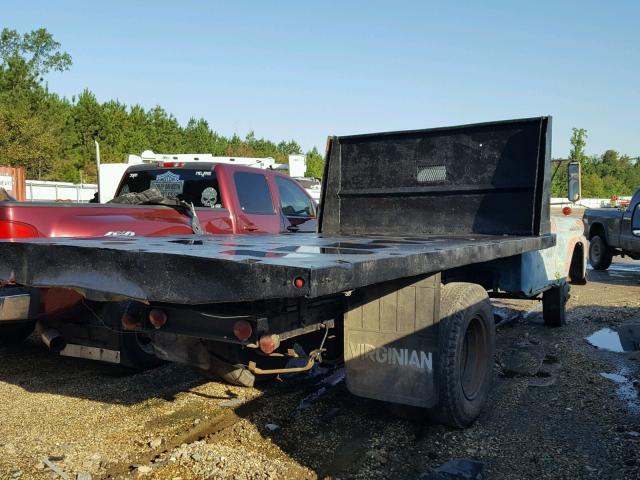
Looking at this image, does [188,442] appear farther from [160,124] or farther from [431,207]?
[160,124]

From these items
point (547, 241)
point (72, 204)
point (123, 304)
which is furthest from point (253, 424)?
point (547, 241)

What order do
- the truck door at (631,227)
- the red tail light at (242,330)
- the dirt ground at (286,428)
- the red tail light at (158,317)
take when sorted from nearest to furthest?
the red tail light at (242,330), the red tail light at (158,317), the dirt ground at (286,428), the truck door at (631,227)

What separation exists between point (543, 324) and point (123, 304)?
595cm

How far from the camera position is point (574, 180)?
650 centimetres

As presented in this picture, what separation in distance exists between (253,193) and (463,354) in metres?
3.48

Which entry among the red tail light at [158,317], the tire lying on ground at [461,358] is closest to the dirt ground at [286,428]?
the tire lying on ground at [461,358]

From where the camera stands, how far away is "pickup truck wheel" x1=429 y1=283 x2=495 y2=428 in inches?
143

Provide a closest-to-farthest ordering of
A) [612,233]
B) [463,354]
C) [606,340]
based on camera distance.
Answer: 1. [463,354]
2. [606,340]
3. [612,233]

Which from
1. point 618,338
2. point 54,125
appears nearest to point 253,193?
point 618,338

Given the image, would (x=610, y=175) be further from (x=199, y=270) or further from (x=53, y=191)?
(x=199, y=270)

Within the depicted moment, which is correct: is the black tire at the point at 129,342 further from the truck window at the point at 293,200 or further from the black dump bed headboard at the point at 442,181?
the truck window at the point at 293,200

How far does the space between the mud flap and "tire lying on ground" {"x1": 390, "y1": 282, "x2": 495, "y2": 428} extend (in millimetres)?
98

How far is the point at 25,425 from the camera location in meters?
4.05

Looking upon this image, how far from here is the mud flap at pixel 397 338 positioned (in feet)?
11.7
